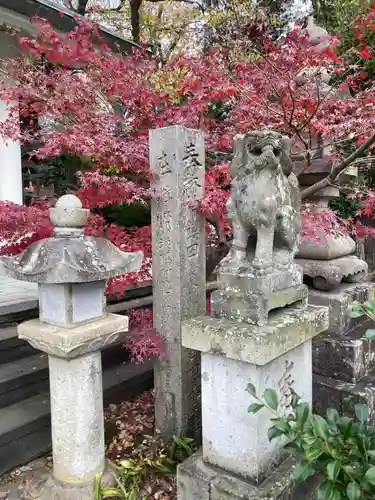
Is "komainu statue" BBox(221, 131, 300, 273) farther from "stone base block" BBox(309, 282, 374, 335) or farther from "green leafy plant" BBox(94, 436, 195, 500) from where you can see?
"green leafy plant" BBox(94, 436, 195, 500)

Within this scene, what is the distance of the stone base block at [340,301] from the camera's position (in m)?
3.17

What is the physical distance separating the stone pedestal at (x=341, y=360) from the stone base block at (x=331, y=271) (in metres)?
0.10

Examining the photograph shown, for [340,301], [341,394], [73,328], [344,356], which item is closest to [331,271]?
[340,301]

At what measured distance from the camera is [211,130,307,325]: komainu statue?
2229 millimetres

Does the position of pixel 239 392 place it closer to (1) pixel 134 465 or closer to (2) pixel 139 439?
(1) pixel 134 465

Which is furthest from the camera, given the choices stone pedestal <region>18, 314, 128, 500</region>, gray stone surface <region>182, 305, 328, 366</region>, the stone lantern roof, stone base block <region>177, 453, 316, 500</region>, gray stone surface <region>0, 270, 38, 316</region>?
gray stone surface <region>0, 270, 38, 316</region>

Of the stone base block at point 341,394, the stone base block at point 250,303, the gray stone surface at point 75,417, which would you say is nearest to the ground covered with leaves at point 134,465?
the gray stone surface at point 75,417

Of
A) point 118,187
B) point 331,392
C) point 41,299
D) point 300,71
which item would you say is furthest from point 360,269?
point 41,299

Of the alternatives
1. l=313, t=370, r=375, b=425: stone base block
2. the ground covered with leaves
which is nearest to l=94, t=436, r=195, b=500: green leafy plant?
the ground covered with leaves

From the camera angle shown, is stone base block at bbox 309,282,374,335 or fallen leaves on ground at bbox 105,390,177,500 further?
stone base block at bbox 309,282,374,335

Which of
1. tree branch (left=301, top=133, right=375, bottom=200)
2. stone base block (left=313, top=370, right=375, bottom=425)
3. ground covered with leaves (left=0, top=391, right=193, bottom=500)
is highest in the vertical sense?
tree branch (left=301, top=133, right=375, bottom=200)

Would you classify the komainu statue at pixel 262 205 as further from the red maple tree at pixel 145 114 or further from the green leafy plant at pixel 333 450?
the green leafy plant at pixel 333 450

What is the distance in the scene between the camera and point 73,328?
252 cm

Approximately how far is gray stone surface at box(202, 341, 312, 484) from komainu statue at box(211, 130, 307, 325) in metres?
0.31
